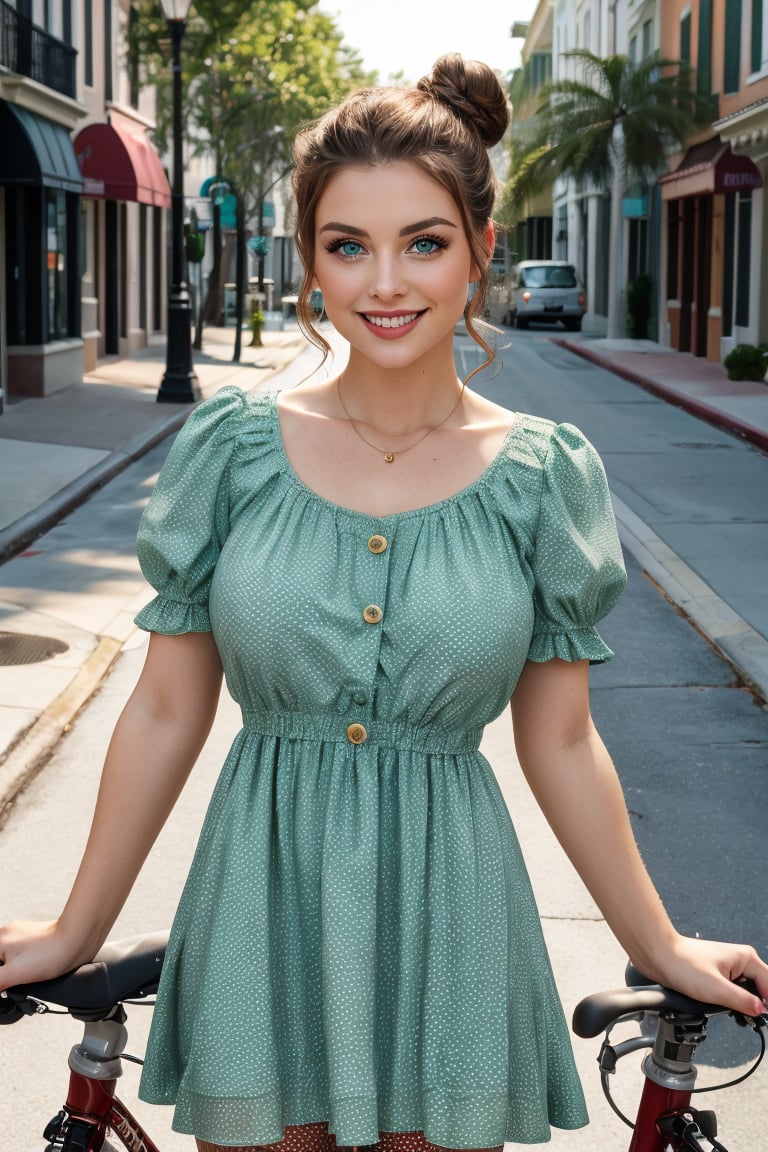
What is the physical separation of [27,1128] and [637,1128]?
2.06 metres

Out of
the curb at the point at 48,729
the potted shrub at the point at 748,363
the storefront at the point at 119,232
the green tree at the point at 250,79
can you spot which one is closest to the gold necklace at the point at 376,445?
the curb at the point at 48,729

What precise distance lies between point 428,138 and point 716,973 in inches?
45.6

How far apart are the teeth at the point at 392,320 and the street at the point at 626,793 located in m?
0.38

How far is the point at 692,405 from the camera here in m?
22.2

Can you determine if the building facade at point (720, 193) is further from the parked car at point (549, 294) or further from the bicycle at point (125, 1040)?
the bicycle at point (125, 1040)

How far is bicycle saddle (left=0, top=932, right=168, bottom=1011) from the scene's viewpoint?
2049 millimetres

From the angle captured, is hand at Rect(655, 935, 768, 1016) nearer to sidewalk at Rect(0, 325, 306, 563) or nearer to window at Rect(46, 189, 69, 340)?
sidewalk at Rect(0, 325, 306, 563)

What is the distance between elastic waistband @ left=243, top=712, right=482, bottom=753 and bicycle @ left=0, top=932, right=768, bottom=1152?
0.36 m

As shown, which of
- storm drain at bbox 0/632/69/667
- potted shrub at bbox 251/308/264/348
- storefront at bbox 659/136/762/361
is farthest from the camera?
potted shrub at bbox 251/308/264/348

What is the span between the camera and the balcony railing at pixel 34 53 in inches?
814

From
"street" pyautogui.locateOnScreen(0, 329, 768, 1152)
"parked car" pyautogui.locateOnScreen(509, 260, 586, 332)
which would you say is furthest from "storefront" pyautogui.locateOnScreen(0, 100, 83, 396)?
"parked car" pyautogui.locateOnScreen(509, 260, 586, 332)

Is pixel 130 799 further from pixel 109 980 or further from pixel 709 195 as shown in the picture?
pixel 709 195

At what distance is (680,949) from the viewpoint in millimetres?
2100

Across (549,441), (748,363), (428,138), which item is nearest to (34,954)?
(549,441)
